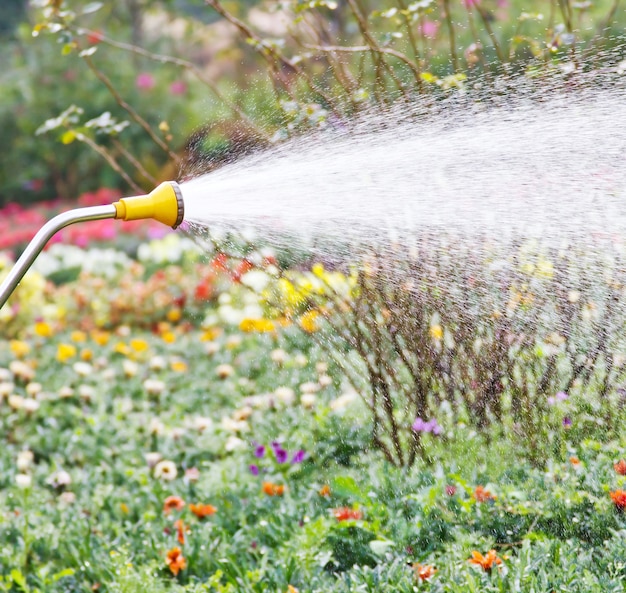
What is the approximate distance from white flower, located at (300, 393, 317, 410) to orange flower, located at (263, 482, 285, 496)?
470 millimetres

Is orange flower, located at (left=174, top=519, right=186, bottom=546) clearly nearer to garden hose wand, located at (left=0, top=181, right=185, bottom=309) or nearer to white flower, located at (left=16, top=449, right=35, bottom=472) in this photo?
white flower, located at (left=16, top=449, right=35, bottom=472)

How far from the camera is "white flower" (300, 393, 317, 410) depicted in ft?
9.89

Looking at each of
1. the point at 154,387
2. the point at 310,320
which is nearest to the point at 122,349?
the point at 154,387

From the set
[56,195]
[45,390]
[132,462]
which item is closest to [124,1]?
[56,195]

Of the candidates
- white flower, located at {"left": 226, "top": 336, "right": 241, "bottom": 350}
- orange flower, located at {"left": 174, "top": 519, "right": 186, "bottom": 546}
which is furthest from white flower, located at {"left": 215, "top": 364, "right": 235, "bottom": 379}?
orange flower, located at {"left": 174, "top": 519, "right": 186, "bottom": 546}

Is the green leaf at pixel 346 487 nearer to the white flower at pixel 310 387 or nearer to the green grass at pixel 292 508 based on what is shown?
the green grass at pixel 292 508

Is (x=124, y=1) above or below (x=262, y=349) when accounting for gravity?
above

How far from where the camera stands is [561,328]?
233 cm

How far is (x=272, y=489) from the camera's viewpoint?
8.45 feet

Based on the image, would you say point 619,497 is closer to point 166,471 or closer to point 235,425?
point 235,425

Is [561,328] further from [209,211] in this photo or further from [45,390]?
[45,390]

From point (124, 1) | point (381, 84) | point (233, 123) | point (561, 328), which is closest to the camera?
point (561, 328)

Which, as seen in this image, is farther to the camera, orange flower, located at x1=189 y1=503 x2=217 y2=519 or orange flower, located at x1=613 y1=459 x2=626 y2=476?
orange flower, located at x1=189 y1=503 x2=217 y2=519

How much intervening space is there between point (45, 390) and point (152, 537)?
5.75 feet
